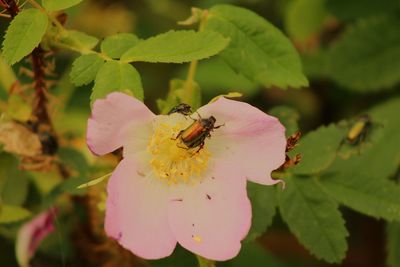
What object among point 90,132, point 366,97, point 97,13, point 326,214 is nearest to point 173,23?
point 97,13

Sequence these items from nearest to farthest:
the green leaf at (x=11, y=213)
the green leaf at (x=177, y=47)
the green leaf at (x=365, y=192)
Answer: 1. the green leaf at (x=177, y=47)
2. the green leaf at (x=365, y=192)
3. the green leaf at (x=11, y=213)

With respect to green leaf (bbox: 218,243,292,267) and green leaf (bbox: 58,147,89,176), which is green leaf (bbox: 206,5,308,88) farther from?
green leaf (bbox: 218,243,292,267)

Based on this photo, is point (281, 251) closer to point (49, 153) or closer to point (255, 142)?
point (49, 153)

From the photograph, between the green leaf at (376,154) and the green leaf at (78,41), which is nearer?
the green leaf at (78,41)

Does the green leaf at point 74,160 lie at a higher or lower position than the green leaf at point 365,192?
lower

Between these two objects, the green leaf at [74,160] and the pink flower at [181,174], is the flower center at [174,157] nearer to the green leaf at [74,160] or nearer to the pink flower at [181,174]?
the pink flower at [181,174]

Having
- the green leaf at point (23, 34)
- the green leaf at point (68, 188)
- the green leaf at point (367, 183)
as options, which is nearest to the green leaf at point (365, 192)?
the green leaf at point (367, 183)

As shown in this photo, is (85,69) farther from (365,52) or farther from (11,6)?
(365,52)

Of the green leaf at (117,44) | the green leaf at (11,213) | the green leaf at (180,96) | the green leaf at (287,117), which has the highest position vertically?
the green leaf at (117,44)
